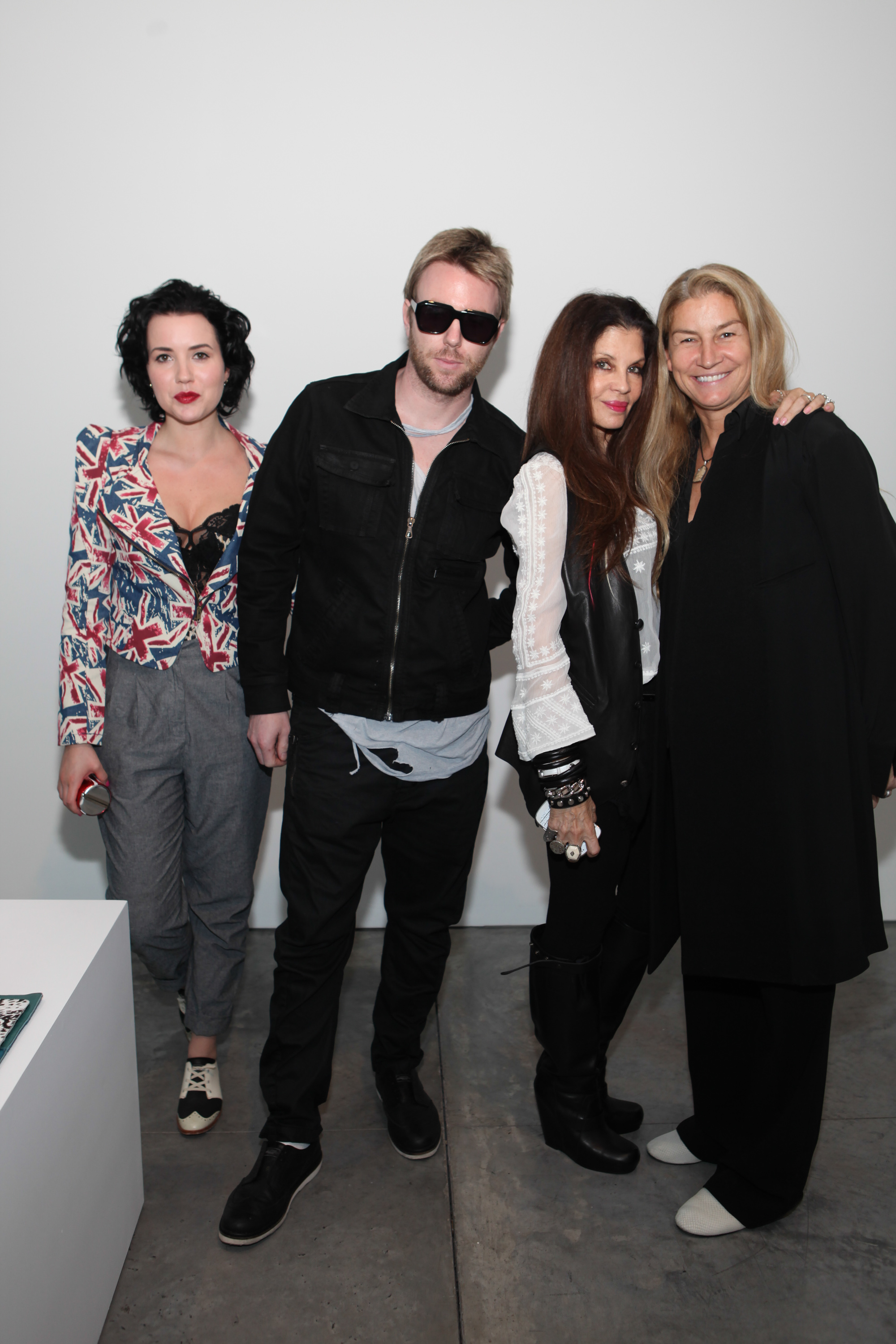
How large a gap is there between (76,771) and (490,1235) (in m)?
1.30

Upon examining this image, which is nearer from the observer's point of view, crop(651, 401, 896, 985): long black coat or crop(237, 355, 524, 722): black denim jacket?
crop(651, 401, 896, 985): long black coat

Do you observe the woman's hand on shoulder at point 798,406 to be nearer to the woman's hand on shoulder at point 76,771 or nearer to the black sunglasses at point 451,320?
the black sunglasses at point 451,320

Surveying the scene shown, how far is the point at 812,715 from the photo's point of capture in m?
1.80

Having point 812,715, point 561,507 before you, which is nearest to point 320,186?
point 561,507

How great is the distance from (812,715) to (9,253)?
2.51m

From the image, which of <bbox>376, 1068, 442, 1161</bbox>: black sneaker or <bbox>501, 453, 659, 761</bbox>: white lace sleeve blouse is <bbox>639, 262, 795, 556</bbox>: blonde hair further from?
<bbox>376, 1068, 442, 1161</bbox>: black sneaker

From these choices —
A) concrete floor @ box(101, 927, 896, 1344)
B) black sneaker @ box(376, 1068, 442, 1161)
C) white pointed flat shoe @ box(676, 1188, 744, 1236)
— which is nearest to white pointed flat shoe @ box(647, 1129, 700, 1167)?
concrete floor @ box(101, 927, 896, 1344)

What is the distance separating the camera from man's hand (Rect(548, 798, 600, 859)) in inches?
77.3

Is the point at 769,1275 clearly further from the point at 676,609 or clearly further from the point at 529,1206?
the point at 676,609

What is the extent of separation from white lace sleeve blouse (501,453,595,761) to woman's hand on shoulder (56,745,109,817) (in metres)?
0.98

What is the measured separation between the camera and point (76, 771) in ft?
7.21

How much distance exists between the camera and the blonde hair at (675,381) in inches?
74.2

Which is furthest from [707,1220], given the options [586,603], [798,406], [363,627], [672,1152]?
[798,406]

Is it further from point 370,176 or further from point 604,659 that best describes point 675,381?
point 370,176
